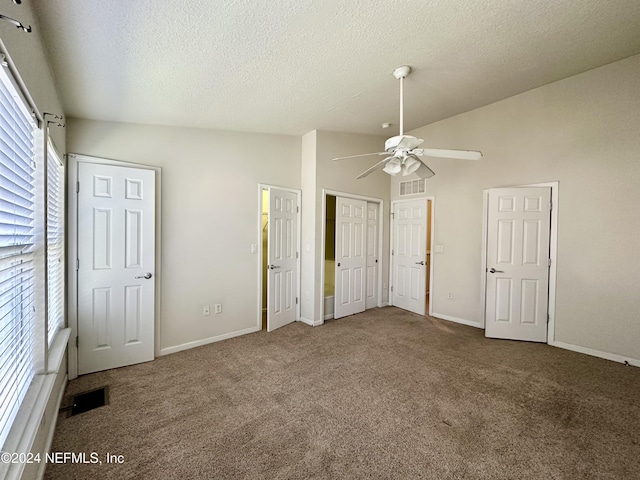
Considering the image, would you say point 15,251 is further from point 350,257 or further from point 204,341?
point 350,257

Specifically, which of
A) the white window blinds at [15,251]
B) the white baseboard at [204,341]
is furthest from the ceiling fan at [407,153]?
the white baseboard at [204,341]

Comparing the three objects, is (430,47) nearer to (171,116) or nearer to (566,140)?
(566,140)

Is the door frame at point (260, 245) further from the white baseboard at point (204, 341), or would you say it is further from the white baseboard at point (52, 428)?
the white baseboard at point (52, 428)

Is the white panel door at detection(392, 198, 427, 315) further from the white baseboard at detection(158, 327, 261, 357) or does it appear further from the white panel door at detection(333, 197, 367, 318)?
the white baseboard at detection(158, 327, 261, 357)

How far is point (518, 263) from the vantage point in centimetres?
371

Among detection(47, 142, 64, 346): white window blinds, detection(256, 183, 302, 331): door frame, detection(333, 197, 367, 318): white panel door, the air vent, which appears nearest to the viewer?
detection(47, 142, 64, 346): white window blinds

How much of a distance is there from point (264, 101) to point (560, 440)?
372 cm

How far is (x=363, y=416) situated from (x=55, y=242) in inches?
113

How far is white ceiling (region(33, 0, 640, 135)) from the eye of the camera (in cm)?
186

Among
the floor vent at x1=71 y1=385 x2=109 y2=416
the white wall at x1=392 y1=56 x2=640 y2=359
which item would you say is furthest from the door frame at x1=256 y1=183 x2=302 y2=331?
the white wall at x1=392 y1=56 x2=640 y2=359

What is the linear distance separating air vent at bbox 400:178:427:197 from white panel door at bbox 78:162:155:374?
151 inches

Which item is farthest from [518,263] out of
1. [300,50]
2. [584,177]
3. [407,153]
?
[300,50]

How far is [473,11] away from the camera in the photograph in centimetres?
199

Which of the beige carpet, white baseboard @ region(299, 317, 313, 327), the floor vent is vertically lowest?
the floor vent
